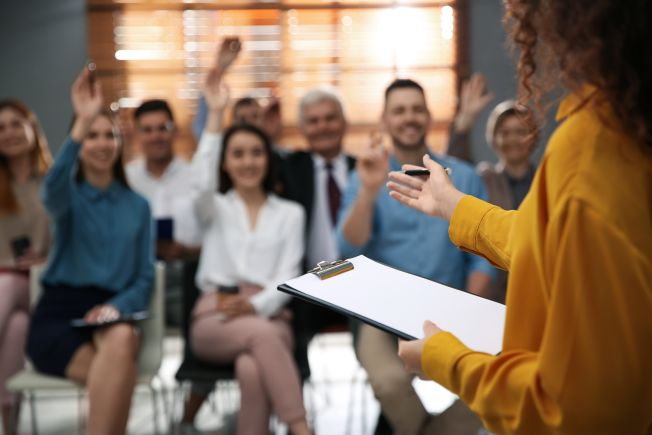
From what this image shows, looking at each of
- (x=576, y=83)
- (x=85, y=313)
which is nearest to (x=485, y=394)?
(x=576, y=83)

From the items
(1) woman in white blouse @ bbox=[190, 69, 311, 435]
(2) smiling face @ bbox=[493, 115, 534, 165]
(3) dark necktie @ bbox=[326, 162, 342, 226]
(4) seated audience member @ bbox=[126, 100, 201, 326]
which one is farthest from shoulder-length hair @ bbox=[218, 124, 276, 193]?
(2) smiling face @ bbox=[493, 115, 534, 165]

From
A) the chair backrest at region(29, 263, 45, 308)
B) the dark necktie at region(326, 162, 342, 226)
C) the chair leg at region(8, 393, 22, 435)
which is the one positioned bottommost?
the chair leg at region(8, 393, 22, 435)

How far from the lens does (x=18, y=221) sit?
4.04 metres

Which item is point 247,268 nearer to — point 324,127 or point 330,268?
point 324,127

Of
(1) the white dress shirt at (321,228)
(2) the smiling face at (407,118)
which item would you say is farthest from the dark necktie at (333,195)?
(2) the smiling face at (407,118)

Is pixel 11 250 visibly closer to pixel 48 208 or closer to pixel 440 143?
pixel 48 208

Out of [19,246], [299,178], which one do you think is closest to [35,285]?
[19,246]

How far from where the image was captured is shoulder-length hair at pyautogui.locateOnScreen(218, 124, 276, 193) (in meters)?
3.80

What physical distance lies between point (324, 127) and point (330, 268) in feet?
9.31

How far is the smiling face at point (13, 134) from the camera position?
13.4 feet

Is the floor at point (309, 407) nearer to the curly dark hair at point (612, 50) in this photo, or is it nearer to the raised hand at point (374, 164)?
the raised hand at point (374, 164)

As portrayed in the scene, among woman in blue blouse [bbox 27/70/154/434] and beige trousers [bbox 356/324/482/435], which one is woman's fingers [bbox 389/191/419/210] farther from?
woman in blue blouse [bbox 27/70/154/434]

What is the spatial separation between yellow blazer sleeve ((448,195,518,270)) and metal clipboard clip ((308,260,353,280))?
0.66 feet

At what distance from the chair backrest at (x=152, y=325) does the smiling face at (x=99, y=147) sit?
1.57 ft
